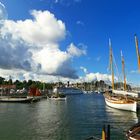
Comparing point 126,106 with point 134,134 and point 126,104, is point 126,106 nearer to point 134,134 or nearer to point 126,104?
point 126,104

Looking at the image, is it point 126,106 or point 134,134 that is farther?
point 126,106

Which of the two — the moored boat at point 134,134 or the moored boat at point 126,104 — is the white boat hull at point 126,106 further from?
the moored boat at point 134,134

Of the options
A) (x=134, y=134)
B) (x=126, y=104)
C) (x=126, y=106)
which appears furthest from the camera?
(x=126, y=106)

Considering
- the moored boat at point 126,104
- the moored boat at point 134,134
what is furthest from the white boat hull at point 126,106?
the moored boat at point 134,134

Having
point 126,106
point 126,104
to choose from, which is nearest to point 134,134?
point 126,104

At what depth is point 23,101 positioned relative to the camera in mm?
147500

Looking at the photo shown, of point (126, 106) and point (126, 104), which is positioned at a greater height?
point (126, 104)

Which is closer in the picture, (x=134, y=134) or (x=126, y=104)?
(x=134, y=134)

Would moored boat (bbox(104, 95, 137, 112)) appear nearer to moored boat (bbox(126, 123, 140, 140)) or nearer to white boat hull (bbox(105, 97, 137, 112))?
white boat hull (bbox(105, 97, 137, 112))

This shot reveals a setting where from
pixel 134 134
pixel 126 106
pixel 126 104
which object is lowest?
pixel 134 134

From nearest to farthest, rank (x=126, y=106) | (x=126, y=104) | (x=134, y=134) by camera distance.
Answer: (x=134, y=134) < (x=126, y=104) < (x=126, y=106)

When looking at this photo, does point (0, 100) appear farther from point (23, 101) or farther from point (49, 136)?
point (49, 136)

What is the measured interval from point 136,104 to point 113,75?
42.8 metres

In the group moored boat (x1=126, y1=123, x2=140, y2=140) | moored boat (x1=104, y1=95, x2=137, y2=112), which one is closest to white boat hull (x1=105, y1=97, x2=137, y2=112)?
moored boat (x1=104, y1=95, x2=137, y2=112)
